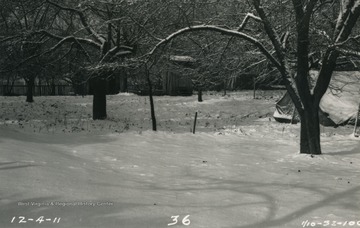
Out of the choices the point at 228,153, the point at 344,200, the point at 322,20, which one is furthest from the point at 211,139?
the point at 344,200

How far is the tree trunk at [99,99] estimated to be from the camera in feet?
57.0

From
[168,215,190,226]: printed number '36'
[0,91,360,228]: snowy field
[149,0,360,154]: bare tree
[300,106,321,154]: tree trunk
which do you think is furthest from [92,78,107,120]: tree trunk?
[168,215,190,226]: printed number '36'

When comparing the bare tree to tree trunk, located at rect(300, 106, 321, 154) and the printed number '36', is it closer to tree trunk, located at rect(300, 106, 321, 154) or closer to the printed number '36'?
tree trunk, located at rect(300, 106, 321, 154)

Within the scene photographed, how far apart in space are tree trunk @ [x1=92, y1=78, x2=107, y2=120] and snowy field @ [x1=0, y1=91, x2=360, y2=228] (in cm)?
238

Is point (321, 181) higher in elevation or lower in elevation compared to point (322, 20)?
lower

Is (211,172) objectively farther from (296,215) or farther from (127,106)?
(127,106)

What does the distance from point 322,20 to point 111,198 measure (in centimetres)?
961

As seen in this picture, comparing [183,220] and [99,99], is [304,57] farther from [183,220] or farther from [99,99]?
[99,99]

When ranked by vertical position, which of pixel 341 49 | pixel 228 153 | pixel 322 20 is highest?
pixel 322 20

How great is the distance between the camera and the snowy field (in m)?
4.94

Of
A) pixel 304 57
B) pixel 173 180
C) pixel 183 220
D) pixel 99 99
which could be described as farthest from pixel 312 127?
pixel 99 99

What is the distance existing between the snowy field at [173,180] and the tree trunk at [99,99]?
2.38 metres

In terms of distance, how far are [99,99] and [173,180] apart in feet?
35.4

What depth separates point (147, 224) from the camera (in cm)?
467
